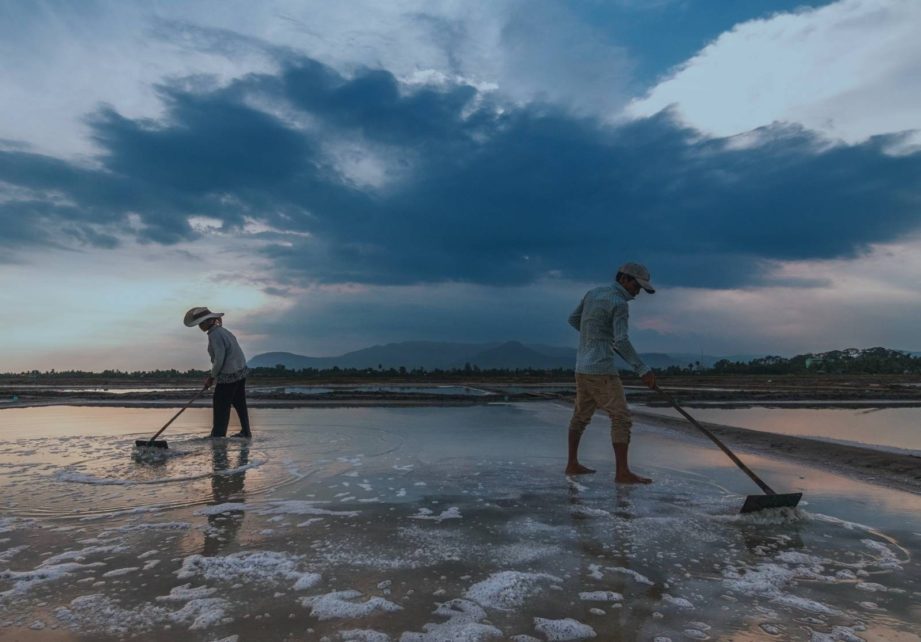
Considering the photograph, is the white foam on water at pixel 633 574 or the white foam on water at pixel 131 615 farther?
the white foam on water at pixel 633 574

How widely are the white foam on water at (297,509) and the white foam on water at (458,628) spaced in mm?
1846

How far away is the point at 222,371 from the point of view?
27.1 ft

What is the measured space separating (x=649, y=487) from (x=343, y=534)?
3.04 meters

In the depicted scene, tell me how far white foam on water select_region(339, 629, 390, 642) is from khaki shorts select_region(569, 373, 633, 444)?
3660 mm

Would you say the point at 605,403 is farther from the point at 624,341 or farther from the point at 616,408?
the point at 624,341

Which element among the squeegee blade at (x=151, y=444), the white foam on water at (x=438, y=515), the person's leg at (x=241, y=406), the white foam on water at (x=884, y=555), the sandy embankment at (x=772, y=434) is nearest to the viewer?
the white foam on water at (x=884, y=555)

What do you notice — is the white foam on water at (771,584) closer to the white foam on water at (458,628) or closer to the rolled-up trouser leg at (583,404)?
the white foam on water at (458,628)

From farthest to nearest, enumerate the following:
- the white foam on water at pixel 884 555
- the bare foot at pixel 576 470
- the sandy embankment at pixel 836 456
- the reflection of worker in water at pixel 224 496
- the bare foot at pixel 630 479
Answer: the bare foot at pixel 576 470
the sandy embankment at pixel 836 456
the bare foot at pixel 630 479
the reflection of worker in water at pixel 224 496
the white foam on water at pixel 884 555

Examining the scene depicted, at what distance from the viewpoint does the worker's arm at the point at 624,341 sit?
5480mm

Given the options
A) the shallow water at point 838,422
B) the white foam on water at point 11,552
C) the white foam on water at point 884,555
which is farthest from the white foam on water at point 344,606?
the shallow water at point 838,422

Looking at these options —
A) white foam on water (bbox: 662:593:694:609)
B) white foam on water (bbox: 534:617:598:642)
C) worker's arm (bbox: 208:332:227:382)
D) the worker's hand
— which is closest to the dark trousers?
worker's arm (bbox: 208:332:227:382)

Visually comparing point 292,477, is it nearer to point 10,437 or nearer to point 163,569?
point 163,569

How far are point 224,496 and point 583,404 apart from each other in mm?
3708

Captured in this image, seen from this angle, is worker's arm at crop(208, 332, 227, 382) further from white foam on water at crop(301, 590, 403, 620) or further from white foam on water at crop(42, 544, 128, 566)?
white foam on water at crop(301, 590, 403, 620)
